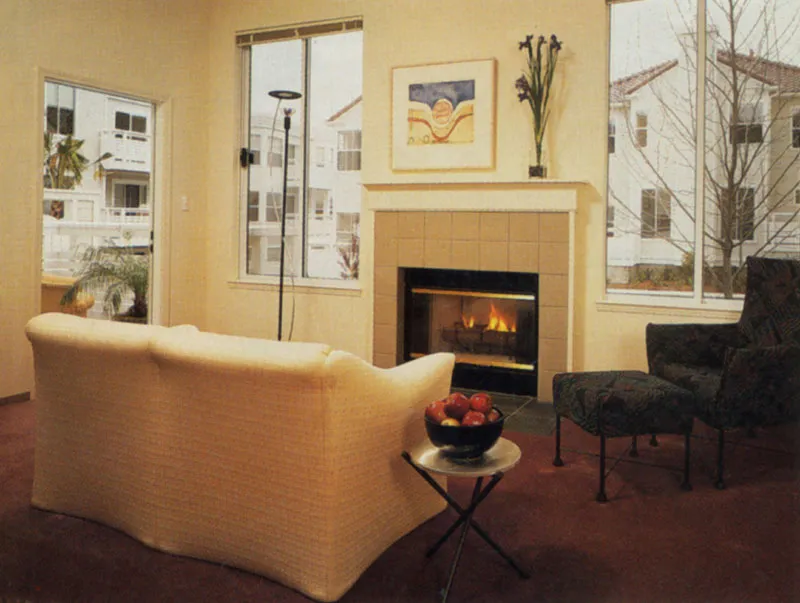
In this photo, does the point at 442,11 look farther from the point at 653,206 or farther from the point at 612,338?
the point at 612,338

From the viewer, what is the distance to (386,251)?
5176mm

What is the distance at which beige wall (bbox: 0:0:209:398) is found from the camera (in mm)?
4438

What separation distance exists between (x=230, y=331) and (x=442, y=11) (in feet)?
9.60

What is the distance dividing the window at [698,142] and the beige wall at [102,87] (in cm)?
317

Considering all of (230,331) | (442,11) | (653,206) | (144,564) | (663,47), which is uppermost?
(442,11)

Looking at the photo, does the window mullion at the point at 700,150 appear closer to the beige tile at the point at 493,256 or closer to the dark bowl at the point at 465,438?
the beige tile at the point at 493,256

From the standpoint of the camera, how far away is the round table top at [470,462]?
82.0 inches

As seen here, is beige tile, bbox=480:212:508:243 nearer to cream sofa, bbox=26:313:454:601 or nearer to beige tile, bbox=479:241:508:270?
beige tile, bbox=479:241:508:270

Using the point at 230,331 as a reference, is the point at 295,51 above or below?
above

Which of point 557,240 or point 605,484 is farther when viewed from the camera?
point 557,240

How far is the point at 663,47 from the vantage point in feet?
15.1

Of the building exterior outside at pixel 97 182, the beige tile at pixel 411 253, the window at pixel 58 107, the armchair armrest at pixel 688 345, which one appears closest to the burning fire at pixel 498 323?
the beige tile at pixel 411 253

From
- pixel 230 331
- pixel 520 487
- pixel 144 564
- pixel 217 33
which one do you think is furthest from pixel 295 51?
pixel 144 564

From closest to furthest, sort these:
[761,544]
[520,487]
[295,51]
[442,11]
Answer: [761,544], [520,487], [442,11], [295,51]
